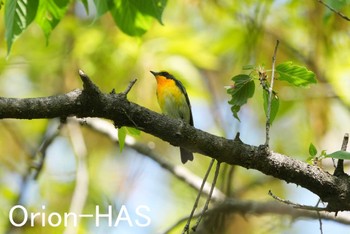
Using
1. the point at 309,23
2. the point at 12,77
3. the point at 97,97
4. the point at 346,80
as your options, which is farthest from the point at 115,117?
the point at 12,77

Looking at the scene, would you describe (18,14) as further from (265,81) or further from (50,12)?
(265,81)

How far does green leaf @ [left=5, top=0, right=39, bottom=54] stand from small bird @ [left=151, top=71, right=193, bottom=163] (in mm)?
2860

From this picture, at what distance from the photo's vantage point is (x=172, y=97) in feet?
19.5

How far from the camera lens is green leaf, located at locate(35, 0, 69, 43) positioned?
324 cm

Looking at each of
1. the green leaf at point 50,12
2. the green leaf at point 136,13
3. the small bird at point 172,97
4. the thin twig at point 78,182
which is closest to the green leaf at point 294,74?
the green leaf at point 136,13

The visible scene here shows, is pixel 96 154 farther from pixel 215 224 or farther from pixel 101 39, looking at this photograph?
pixel 215 224

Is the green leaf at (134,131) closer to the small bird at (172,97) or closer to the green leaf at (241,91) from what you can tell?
the green leaf at (241,91)

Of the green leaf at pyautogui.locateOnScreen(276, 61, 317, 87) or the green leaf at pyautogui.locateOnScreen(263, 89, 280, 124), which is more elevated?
the green leaf at pyautogui.locateOnScreen(276, 61, 317, 87)

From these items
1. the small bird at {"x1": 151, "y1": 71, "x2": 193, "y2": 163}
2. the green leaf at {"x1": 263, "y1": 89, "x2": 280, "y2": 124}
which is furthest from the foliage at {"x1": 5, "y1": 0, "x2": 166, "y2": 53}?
the small bird at {"x1": 151, "y1": 71, "x2": 193, "y2": 163}

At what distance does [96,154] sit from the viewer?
22.9 ft

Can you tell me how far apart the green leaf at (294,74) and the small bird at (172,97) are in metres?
2.91

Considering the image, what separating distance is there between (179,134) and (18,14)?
0.89 meters

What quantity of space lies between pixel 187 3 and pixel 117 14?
263 centimetres

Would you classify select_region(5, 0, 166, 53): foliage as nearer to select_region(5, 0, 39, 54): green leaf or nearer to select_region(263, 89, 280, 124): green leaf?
select_region(5, 0, 39, 54): green leaf
